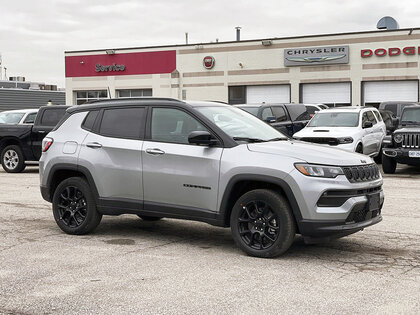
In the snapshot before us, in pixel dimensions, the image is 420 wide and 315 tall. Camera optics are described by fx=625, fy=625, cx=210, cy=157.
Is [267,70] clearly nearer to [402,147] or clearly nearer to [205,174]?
[402,147]

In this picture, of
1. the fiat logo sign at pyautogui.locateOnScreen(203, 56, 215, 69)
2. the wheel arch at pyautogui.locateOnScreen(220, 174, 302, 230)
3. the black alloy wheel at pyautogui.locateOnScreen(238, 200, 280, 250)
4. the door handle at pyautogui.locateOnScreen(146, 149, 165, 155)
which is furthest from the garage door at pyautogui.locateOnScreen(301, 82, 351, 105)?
the black alloy wheel at pyautogui.locateOnScreen(238, 200, 280, 250)

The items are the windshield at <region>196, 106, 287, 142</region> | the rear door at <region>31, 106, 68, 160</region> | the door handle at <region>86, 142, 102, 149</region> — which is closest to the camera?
the windshield at <region>196, 106, 287, 142</region>

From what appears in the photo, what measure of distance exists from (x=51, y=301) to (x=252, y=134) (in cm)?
316

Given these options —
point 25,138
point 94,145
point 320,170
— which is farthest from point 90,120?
point 25,138

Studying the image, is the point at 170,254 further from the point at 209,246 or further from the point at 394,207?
the point at 394,207

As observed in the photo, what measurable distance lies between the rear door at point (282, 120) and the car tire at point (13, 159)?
758cm

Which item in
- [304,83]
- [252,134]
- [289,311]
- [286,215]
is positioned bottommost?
[289,311]

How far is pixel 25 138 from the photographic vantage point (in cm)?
1703

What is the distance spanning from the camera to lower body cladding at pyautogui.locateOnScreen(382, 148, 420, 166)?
15.3 meters

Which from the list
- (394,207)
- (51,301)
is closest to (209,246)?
(51,301)

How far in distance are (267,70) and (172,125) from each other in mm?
32174

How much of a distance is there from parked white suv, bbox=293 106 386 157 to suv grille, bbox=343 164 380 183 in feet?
31.2

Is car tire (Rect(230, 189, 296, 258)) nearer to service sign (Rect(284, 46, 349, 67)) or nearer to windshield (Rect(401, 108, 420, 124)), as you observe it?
windshield (Rect(401, 108, 420, 124))

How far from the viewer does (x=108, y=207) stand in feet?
24.9
